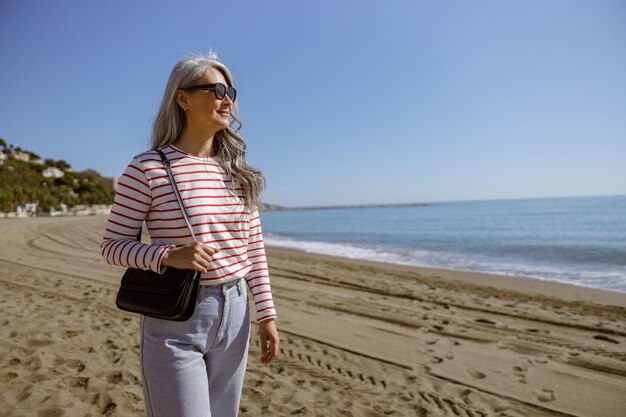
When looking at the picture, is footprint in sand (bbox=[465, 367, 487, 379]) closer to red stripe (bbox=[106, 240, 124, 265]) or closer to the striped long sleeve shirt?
the striped long sleeve shirt

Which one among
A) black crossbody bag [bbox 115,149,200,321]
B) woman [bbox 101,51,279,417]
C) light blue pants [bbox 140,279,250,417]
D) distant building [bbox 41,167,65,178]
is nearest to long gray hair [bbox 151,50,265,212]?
woman [bbox 101,51,279,417]

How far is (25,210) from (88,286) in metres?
57.0

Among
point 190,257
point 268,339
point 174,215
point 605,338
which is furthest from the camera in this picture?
point 605,338

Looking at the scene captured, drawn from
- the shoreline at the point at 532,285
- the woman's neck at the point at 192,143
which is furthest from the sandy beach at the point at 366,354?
the woman's neck at the point at 192,143

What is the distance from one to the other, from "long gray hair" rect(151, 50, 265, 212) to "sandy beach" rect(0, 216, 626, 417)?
2.17m

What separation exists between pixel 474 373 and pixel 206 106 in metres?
3.73

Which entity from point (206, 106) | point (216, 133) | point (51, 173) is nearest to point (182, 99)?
point (206, 106)

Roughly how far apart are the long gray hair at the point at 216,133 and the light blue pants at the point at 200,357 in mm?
411

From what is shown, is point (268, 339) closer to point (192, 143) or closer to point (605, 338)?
point (192, 143)

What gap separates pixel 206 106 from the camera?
5.14 feet

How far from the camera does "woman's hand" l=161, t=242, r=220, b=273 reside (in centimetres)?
128

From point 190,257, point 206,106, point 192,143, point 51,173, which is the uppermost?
point 51,173

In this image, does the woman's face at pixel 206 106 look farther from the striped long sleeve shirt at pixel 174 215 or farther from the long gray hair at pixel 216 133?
the striped long sleeve shirt at pixel 174 215

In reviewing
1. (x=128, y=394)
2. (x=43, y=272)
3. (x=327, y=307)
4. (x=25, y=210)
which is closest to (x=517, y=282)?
(x=327, y=307)
